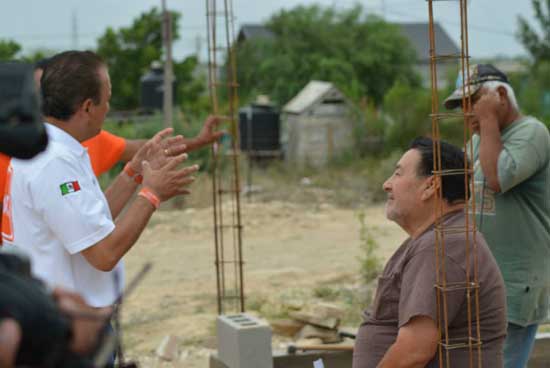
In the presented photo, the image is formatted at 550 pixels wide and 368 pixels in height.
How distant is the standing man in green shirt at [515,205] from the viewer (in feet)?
11.8

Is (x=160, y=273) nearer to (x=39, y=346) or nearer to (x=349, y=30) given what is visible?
(x=39, y=346)

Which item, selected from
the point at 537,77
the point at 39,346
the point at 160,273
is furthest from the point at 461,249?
the point at 537,77

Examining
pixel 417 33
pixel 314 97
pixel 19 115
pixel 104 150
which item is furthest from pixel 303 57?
pixel 19 115

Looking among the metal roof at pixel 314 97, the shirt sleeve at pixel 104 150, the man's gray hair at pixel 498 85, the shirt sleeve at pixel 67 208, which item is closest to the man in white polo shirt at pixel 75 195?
the shirt sleeve at pixel 67 208

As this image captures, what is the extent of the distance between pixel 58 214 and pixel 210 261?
8.86 meters

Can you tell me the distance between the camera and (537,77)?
27.6 meters

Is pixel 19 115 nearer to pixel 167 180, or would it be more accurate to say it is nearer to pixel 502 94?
pixel 167 180

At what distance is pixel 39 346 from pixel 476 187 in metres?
2.85

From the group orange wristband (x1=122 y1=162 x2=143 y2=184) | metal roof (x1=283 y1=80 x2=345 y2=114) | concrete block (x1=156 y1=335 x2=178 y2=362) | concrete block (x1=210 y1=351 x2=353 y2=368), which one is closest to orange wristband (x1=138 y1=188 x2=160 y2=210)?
orange wristband (x1=122 y1=162 x2=143 y2=184)

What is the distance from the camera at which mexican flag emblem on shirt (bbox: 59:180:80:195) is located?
8.98 ft

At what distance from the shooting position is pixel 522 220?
11.9ft

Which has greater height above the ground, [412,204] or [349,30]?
[349,30]

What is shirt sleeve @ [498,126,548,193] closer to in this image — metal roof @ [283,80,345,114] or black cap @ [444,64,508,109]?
black cap @ [444,64,508,109]

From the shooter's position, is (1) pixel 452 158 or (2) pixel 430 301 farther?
(1) pixel 452 158
